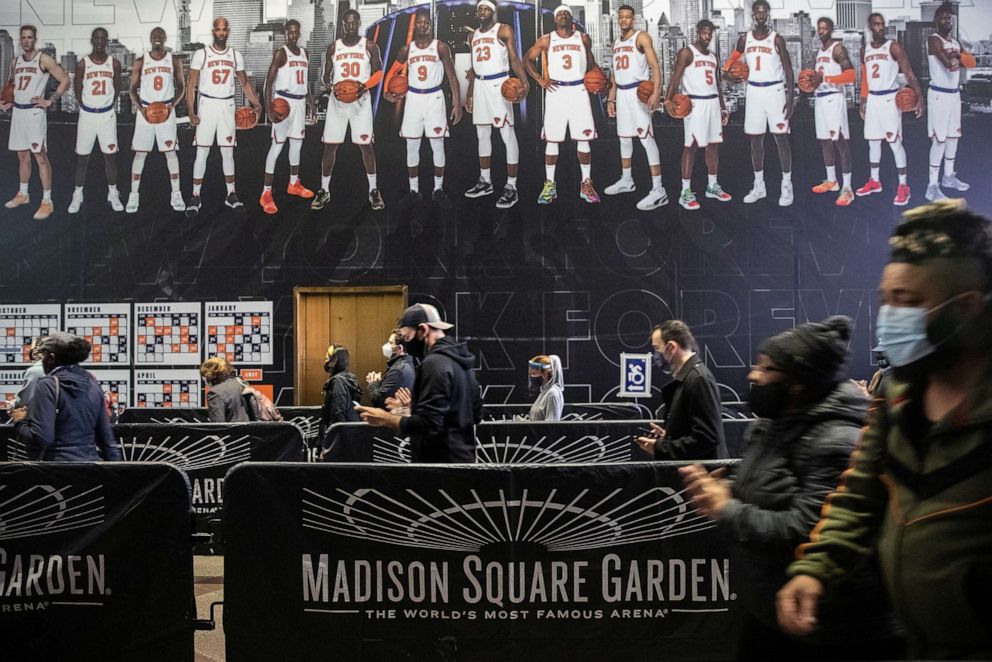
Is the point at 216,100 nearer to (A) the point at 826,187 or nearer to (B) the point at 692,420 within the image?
(A) the point at 826,187

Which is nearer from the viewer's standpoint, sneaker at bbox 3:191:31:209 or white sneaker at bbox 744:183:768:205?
white sneaker at bbox 744:183:768:205

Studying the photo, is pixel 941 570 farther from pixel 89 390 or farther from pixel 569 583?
pixel 89 390

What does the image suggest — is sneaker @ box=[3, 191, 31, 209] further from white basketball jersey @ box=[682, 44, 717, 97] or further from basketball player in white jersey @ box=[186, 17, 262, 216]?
white basketball jersey @ box=[682, 44, 717, 97]

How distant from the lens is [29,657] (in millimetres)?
4773

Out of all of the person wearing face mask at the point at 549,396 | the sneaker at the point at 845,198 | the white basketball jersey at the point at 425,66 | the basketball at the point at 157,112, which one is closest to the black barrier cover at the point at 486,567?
the person wearing face mask at the point at 549,396

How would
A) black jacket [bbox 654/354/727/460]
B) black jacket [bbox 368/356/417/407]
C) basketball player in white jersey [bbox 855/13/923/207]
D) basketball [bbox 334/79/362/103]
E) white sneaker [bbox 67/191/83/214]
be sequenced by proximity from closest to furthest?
black jacket [bbox 654/354/727/460], black jacket [bbox 368/356/417/407], basketball player in white jersey [bbox 855/13/923/207], basketball [bbox 334/79/362/103], white sneaker [bbox 67/191/83/214]

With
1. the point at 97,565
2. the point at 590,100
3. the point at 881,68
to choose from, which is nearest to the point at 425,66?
the point at 590,100

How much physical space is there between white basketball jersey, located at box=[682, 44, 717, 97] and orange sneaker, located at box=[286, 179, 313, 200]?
6077 millimetres

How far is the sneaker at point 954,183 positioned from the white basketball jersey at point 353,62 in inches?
359

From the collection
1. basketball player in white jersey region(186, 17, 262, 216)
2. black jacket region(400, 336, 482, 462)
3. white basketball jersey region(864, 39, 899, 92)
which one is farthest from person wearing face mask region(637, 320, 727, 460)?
white basketball jersey region(864, 39, 899, 92)

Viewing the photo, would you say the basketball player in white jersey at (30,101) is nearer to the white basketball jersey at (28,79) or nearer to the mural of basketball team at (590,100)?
the white basketball jersey at (28,79)

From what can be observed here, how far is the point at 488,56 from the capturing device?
46.8 ft

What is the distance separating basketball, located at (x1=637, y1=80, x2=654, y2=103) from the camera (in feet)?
46.9

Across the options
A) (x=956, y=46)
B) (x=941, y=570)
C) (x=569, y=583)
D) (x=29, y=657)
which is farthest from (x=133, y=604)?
(x=956, y=46)
